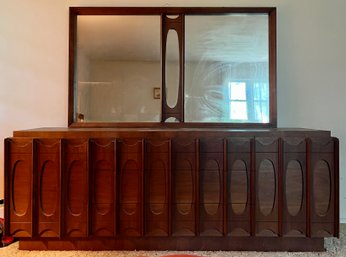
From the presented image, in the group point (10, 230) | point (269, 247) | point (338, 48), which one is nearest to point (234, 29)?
point (338, 48)

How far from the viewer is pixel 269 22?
88.9 inches

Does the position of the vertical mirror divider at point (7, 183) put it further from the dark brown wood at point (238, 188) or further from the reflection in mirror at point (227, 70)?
the dark brown wood at point (238, 188)

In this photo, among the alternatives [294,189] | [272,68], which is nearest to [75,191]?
[294,189]

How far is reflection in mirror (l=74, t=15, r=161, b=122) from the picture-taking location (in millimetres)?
2266

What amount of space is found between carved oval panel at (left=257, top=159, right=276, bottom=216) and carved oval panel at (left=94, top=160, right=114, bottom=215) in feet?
3.17

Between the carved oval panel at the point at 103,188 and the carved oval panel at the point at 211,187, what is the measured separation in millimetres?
610

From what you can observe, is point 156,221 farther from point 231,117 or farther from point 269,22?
point 269,22

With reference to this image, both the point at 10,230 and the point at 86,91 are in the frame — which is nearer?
the point at 10,230

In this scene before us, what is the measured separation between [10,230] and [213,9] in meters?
2.19

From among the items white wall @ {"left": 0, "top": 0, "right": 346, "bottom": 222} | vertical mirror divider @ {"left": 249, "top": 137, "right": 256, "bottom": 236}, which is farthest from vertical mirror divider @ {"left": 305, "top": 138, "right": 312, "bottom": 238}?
white wall @ {"left": 0, "top": 0, "right": 346, "bottom": 222}

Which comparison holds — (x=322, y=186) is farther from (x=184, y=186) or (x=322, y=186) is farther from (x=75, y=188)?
(x=75, y=188)

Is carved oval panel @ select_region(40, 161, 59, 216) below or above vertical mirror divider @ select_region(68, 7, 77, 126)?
below

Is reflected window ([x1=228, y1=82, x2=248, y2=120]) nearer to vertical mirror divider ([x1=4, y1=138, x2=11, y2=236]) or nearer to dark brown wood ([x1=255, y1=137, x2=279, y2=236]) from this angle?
dark brown wood ([x1=255, y1=137, x2=279, y2=236])

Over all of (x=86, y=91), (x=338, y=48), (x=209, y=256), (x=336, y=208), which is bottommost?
(x=209, y=256)
